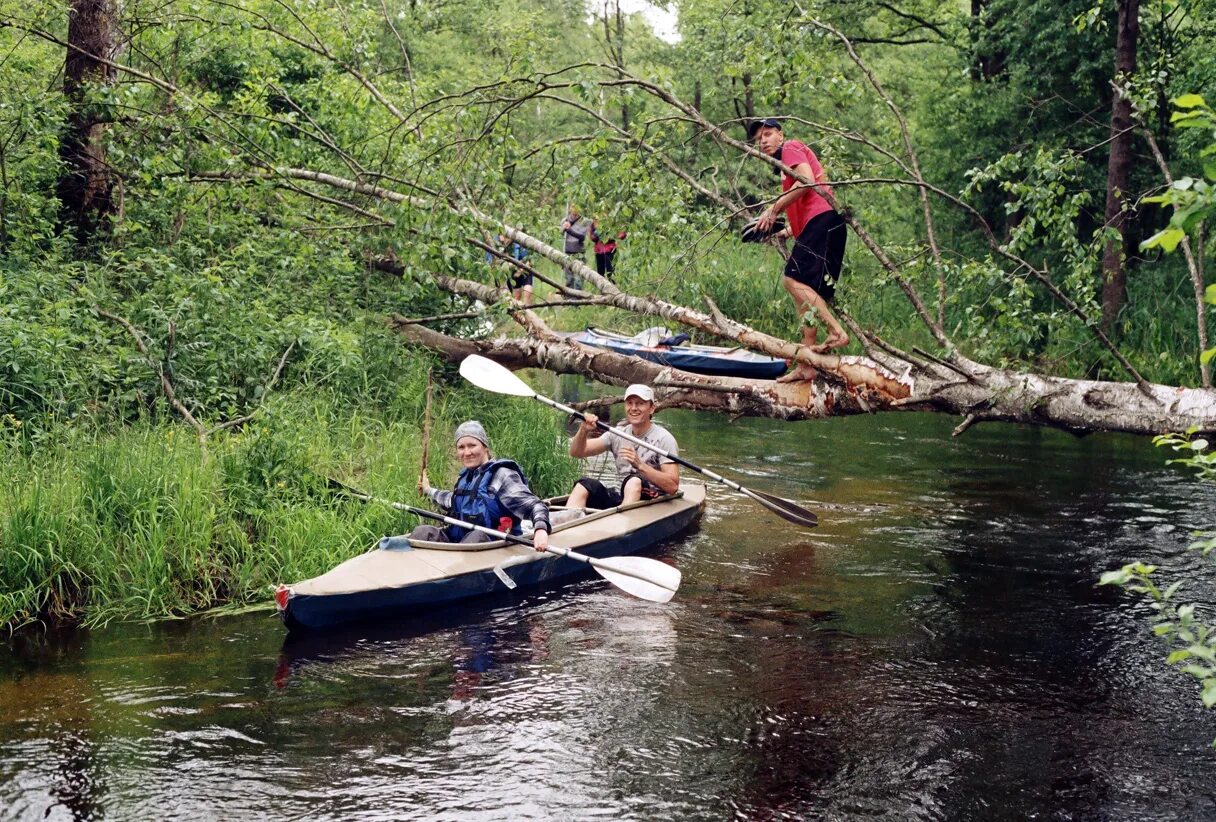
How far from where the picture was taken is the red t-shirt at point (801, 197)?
26.0 feet

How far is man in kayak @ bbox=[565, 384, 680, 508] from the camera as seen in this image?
27.8ft

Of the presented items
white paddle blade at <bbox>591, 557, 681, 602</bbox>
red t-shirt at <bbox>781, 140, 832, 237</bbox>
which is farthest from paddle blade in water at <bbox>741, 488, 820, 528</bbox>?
red t-shirt at <bbox>781, 140, 832, 237</bbox>

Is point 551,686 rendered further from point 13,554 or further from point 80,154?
point 80,154

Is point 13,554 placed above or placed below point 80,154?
below

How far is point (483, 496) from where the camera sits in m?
7.31

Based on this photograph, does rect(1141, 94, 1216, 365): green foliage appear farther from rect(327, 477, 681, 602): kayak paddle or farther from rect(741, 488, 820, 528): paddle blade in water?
rect(741, 488, 820, 528): paddle blade in water

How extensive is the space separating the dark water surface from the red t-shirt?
2.35m

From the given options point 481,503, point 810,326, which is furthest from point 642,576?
point 810,326

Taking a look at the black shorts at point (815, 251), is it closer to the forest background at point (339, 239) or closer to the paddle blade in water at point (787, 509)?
the forest background at point (339, 239)

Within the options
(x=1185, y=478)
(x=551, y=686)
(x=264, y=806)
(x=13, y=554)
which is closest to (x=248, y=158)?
(x=13, y=554)

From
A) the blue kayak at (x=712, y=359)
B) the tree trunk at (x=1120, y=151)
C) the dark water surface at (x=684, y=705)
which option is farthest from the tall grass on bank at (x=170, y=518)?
the tree trunk at (x=1120, y=151)

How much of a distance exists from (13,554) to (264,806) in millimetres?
2854

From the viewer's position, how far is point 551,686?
5.76m

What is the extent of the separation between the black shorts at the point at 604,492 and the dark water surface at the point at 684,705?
496mm
